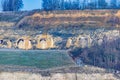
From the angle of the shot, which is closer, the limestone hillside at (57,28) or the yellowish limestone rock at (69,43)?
the yellowish limestone rock at (69,43)

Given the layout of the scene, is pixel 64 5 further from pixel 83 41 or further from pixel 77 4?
pixel 83 41

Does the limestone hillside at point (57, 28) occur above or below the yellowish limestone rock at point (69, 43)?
above

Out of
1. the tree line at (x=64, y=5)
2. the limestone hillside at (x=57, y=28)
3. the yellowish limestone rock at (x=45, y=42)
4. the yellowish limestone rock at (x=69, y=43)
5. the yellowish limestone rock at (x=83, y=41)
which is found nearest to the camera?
the yellowish limestone rock at (x=83, y=41)

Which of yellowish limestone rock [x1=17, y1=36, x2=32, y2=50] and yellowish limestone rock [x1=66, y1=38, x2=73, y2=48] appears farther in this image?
yellowish limestone rock [x1=17, y1=36, x2=32, y2=50]

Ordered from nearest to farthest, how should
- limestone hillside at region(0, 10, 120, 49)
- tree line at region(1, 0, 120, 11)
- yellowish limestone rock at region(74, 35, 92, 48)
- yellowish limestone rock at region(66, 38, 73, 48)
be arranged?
1. yellowish limestone rock at region(74, 35, 92, 48)
2. yellowish limestone rock at region(66, 38, 73, 48)
3. limestone hillside at region(0, 10, 120, 49)
4. tree line at region(1, 0, 120, 11)

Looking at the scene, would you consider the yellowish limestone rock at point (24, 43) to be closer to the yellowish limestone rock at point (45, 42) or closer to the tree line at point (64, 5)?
the yellowish limestone rock at point (45, 42)

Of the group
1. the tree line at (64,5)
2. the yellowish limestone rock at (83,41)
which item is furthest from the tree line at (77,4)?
the yellowish limestone rock at (83,41)

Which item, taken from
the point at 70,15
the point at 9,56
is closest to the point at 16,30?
the point at 70,15

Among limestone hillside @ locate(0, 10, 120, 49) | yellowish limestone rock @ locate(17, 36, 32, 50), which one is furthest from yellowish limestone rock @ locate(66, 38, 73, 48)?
yellowish limestone rock @ locate(17, 36, 32, 50)

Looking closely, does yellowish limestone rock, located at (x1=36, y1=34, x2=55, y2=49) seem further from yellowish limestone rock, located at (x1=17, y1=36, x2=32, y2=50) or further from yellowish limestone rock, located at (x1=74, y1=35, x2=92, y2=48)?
yellowish limestone rock, located at (x1=74, y1=35, x2=92, y2=48)

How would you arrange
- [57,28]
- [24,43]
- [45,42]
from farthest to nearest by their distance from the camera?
[57,28] < [45,42] < [24,43]

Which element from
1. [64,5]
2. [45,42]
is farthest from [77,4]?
[45,42]

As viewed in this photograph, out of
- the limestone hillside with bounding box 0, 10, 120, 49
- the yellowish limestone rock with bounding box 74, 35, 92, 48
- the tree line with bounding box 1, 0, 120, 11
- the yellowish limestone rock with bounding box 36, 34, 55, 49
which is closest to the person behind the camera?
the yellowish limestone rock with bounding box 74, 35, 92, 48

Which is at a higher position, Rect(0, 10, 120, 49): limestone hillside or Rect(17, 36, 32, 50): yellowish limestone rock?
Rect(0, 10, 120, 49): limestone hillside
